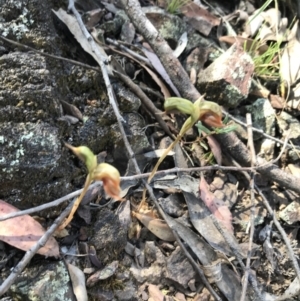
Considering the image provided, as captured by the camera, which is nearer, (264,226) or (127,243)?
(127,243)

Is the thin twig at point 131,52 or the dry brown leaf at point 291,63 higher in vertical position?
the thin twig at point 131,52

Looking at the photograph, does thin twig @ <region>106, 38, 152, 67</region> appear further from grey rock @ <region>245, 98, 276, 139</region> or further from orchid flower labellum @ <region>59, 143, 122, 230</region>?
orchid flower labellum @ <region>59, 143, 122, 230</region>

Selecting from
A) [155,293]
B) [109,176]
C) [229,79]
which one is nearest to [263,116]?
[229,79]

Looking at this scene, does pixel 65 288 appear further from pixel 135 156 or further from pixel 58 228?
pixel 135 156

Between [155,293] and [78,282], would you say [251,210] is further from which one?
[78,282]

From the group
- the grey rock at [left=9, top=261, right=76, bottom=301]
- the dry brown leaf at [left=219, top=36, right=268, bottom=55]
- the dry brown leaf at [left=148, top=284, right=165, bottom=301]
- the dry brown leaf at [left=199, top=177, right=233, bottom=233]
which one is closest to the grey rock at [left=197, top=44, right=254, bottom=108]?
the dry brown leaf at [left=219, top=36, right=268, bottom=55]

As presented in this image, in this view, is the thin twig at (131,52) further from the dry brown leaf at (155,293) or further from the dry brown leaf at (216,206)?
the dry brown leaf at (155,293)

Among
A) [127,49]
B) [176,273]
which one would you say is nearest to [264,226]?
[176,273]

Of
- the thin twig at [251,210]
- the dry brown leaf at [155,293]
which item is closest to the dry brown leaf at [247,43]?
the thin twig at [251,210]
